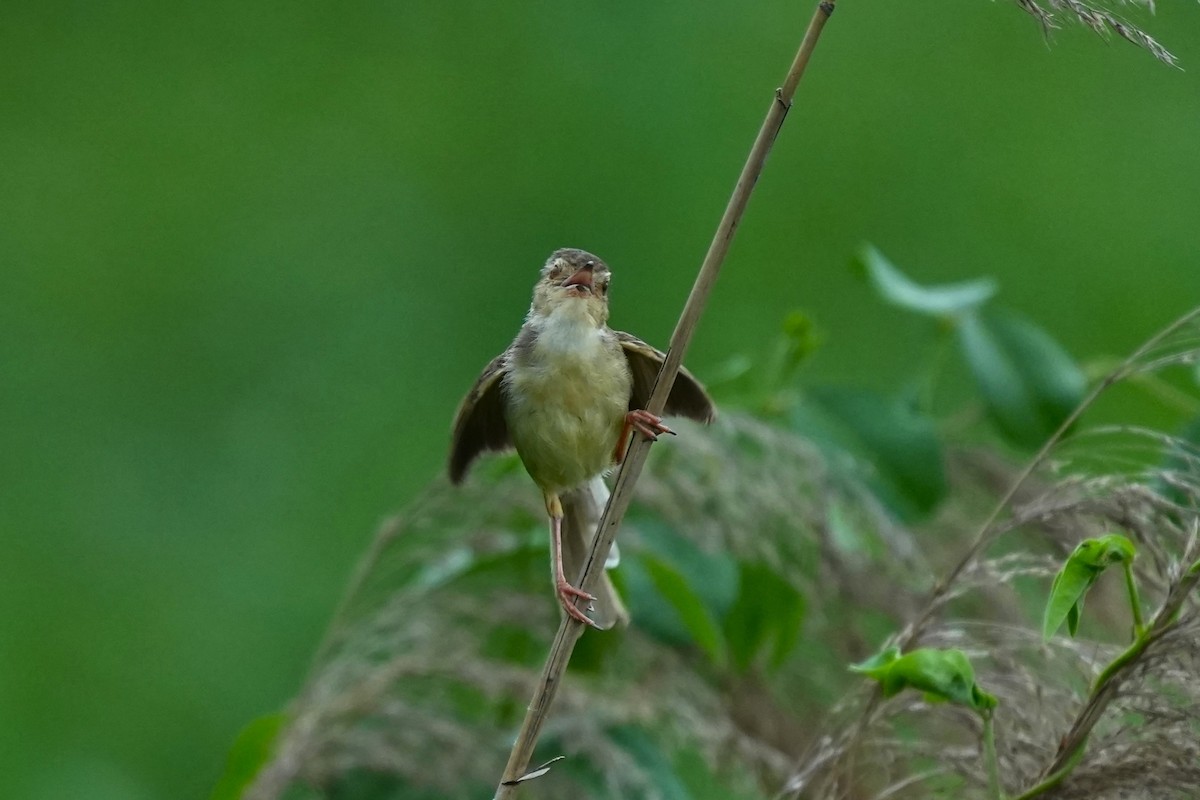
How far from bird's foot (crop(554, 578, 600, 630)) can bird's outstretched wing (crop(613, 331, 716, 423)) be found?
0.24 meters

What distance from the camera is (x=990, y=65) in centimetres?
534

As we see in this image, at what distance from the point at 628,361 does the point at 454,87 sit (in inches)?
158

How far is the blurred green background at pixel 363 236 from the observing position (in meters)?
4.92

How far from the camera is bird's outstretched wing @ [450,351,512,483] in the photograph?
1808 millimetres

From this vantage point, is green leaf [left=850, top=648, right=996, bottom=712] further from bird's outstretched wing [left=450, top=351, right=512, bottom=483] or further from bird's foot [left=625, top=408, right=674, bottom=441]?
bird's outstretched wing [left=450, top=351, right=512, bottom=483]

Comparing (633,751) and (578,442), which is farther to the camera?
(633,751)

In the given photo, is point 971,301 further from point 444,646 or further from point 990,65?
point 990,65

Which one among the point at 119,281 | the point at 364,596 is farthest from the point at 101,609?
the point at 364,596

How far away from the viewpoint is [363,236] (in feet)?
17.8

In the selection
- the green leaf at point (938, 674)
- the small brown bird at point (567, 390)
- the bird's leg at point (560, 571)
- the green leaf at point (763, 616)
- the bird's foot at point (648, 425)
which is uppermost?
the green leaf at point (938, 674)

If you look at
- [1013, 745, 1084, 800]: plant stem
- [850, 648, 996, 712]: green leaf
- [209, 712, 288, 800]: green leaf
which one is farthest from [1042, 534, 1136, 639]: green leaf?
[209, 712, 288, 800]: green leaf

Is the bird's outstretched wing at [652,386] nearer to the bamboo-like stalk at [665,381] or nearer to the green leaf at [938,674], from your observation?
the bamboo-like stalk at [665,381]

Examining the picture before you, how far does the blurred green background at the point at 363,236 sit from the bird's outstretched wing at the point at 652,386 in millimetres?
2920

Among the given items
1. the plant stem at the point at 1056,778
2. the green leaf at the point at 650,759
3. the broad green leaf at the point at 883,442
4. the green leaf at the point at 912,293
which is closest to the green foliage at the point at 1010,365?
the green leaf at the point at 912,293
